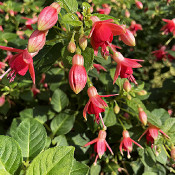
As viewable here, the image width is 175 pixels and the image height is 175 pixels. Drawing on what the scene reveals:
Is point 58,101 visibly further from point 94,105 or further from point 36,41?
point 36,41

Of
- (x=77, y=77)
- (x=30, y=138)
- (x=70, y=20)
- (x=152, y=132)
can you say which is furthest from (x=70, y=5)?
(x=152, y=132)

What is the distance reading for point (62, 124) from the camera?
101 cm

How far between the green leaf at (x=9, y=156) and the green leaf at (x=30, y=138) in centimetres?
12

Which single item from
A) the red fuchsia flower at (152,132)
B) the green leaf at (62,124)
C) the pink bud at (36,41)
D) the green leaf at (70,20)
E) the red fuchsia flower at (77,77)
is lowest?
the green leaf at (62,124)

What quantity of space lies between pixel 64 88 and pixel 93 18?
59 cm

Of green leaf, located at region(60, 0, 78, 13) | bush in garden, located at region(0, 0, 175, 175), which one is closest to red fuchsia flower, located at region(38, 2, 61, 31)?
bush in garden, located at region(0, 0, 175, 175)

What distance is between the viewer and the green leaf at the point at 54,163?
53 centimetres

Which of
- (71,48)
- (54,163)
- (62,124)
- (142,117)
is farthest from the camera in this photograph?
(62,124)

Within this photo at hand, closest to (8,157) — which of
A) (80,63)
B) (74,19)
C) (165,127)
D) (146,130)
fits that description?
(80,63)

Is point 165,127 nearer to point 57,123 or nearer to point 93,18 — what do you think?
point 57,123

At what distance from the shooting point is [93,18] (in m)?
0.63

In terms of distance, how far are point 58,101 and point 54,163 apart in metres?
0.56

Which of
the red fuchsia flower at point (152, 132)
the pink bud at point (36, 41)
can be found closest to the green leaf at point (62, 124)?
the red fuchsia flower at point (152, 132)

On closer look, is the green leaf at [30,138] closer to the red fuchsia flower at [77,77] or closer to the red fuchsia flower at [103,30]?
the red fuchsia flower at [77,77]
